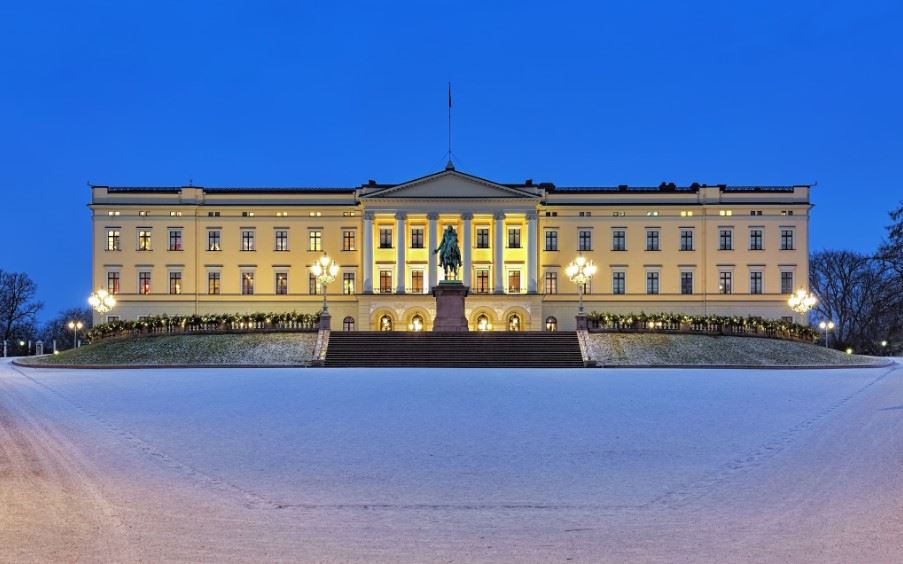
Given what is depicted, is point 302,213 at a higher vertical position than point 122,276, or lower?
higher

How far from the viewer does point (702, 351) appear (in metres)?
45.2

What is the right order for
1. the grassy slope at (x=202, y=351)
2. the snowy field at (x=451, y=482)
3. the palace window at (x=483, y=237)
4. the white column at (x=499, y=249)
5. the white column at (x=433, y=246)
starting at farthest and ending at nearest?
the palace window at (x=483, y=237), the white column at (x=433, y=246), the white column at (x=499, y=249), the grassy slope at (x=202, y=351), the snowy field at (x=451, y=482)

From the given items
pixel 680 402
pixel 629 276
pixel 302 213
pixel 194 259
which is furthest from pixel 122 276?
pixel 680 402

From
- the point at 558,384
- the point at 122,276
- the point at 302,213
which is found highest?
the point at 302,213

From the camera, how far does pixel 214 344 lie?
4591 cm

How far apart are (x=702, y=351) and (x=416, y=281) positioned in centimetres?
3103

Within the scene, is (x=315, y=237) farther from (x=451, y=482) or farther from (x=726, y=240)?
(x=451, y=482)

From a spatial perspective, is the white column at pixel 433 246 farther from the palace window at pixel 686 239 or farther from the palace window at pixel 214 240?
the palace window at pixel 686 239

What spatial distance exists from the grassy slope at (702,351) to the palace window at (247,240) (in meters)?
36.4

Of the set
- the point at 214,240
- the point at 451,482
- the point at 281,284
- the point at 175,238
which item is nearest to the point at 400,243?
the point at 281,284

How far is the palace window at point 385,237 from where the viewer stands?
71.0 m

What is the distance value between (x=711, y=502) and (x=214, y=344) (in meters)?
40.6

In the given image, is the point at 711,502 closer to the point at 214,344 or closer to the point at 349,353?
the point at 349,353

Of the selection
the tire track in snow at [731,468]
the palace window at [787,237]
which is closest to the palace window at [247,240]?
the palace window at [787,237]
